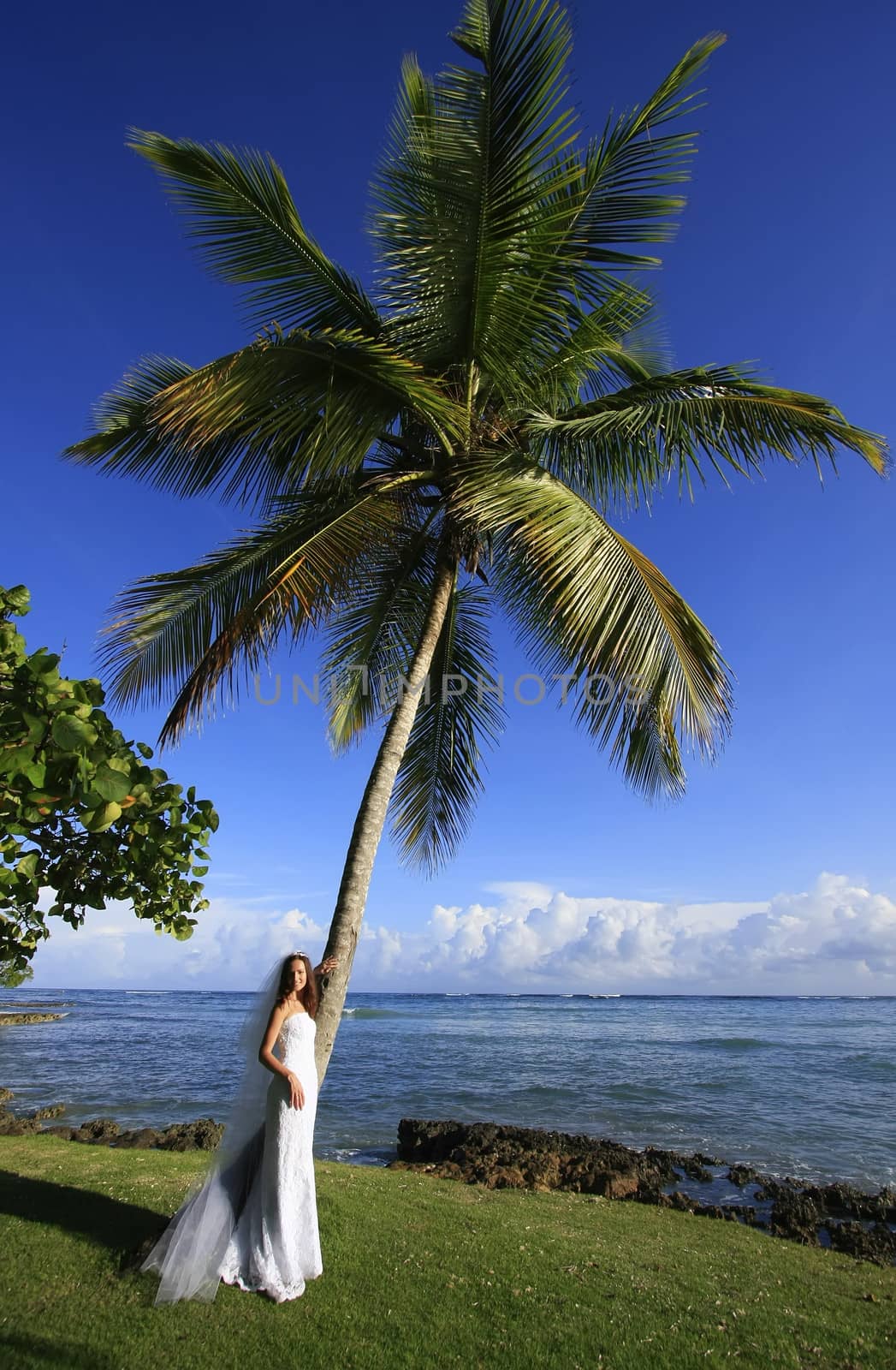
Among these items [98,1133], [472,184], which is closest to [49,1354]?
[472,184]

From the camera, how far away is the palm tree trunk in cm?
536

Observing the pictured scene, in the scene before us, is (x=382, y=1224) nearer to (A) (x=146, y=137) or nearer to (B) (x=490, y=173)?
(B) (x=490, y=173)

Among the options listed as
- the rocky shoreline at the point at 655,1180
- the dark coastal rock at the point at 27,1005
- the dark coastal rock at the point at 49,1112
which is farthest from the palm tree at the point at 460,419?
the dark coastal rock at the point at 27,1005

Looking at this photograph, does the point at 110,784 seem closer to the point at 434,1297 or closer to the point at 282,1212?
the point at 282,1212

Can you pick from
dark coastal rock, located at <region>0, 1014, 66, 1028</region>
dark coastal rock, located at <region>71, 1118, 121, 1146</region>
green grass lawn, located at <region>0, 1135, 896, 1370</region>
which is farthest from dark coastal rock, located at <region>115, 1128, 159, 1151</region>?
dark coastal rock, located at <region>0, 1014, 66, 1028</region>

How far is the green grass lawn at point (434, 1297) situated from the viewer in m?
4.11

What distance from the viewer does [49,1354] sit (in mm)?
3850

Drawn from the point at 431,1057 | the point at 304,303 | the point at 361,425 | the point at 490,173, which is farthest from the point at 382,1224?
the point at 431,1057

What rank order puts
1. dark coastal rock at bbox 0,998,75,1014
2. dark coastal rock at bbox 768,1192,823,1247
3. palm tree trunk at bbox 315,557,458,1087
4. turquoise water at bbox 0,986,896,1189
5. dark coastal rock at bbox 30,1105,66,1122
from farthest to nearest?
dark coastal rock at bbox 0,998,75,1014 → dark coastal rock at bbox 30,1105,66,1122 → turquoise water at bbox 0,986,896,1189 → dark coastal rock at bbox 768,1192,823,1247 → palm tree trunk at bbox 315,557,458,1087

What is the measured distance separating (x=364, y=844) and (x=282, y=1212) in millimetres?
2316

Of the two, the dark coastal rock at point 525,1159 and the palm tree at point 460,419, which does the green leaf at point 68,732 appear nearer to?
the palm tree at point 460,419

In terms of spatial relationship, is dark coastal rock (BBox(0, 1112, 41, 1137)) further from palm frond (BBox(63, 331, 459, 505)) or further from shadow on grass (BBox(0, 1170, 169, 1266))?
palm frond (BBox(63, 331, 459, 505))

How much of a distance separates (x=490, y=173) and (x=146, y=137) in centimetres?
261

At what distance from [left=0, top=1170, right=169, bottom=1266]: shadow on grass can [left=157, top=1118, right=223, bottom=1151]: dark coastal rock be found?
14.0ft
